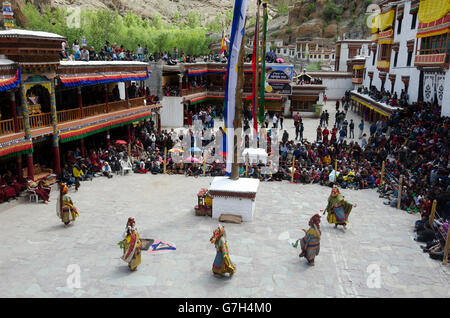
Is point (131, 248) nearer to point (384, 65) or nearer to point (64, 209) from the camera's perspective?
point (64, 209)

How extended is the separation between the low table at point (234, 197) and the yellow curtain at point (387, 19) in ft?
84.6

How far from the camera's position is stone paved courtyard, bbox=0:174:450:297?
352 inches

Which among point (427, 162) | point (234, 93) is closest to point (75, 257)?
point (234, 93)

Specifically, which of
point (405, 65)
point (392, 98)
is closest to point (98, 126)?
point (392, 98)

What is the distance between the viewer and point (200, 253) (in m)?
10.7

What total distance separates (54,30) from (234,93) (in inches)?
2160

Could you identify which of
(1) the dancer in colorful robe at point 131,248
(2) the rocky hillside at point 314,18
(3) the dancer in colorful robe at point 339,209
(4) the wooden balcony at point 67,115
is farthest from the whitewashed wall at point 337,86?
(1) the dancer in colorful robe at point 131,248

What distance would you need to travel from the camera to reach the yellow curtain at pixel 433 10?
1959 cm

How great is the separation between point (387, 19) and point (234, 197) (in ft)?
88.7

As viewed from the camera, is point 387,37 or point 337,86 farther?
point 337,86

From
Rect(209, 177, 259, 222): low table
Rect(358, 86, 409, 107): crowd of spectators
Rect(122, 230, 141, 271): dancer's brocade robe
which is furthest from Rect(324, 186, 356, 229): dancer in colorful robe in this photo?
Rect(358, 86, 409, 107): crowd of spectators

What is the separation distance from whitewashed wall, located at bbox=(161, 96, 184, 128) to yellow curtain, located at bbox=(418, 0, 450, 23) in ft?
63.1

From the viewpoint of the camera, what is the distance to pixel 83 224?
1271 cm

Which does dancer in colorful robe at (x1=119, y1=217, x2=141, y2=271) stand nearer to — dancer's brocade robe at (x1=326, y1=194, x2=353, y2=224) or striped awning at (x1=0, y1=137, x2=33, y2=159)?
dancer's brocade robe at (x1=326, y1=194, x2=353, y2=224)
